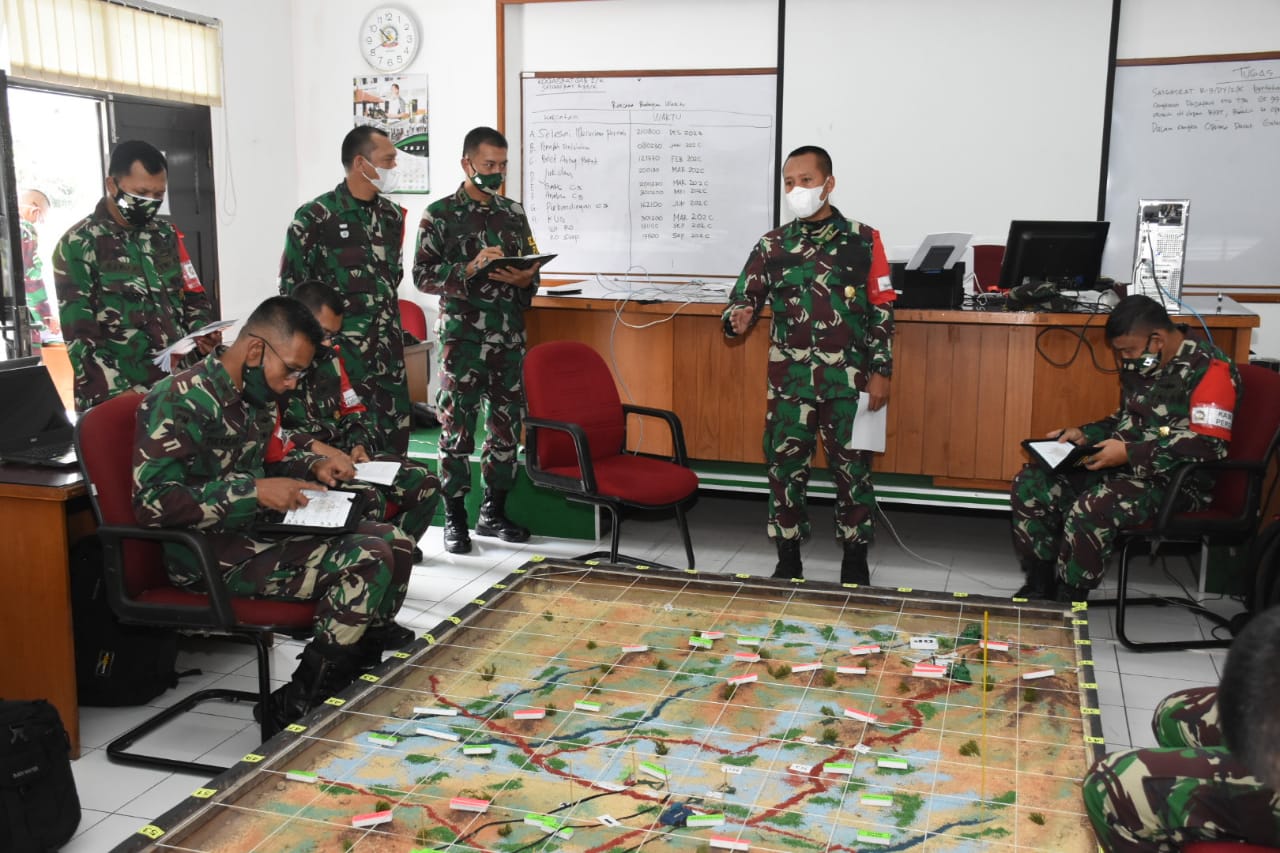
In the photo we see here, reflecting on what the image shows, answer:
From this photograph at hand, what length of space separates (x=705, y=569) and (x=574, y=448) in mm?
843

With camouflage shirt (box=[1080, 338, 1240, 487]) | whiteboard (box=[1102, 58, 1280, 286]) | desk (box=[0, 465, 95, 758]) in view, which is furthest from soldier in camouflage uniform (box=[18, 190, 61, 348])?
whiteboard (box=[1102, 58, 1280, 286])

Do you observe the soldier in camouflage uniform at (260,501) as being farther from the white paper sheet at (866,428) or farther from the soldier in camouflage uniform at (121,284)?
the white paper sheet at (866,428)

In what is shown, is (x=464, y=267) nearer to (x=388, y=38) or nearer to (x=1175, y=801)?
(x=388, y=38)

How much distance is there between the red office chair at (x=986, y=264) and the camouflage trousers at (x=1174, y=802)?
380 centimetres

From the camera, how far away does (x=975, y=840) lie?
1.79 meters

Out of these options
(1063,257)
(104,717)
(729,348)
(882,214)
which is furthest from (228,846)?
(882,214)

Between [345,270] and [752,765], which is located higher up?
[345,270]

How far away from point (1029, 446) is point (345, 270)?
2679mm

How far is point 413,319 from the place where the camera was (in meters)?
6.55

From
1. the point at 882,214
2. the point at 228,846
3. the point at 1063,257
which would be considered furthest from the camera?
the point at 882,214

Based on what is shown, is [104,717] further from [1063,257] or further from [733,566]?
[1063,257]

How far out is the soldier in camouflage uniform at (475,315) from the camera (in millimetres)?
4668

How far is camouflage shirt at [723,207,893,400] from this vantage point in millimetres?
4156

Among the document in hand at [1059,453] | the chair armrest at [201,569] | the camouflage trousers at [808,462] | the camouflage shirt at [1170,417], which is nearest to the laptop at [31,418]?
the chair armrest at [201,569]
